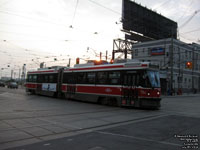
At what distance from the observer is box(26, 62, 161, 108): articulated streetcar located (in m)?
13.8

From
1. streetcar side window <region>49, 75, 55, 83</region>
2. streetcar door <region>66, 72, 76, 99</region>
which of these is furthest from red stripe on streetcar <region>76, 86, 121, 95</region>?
streetcar side window <region>49, 75, 55, 83</region>

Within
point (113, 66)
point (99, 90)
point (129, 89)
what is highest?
point (113, 66)

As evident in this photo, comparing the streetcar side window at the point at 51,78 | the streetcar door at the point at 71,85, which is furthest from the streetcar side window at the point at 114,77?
the streetcar side window at the point at 51,78

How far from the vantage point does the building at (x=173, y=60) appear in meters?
44.6

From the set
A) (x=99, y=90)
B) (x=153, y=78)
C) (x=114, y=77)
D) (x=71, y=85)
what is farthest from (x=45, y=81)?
(x=153, y=78)

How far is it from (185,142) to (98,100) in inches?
444

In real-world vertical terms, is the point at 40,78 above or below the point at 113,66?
below

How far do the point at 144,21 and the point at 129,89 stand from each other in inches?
1520

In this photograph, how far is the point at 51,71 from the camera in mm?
23125

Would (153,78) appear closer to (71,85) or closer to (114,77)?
(114,77)

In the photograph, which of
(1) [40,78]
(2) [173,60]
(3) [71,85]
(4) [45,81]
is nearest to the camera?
(3) [71,85]

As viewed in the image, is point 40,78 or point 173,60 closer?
point 40,78

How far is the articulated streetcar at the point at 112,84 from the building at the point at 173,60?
2646 cm

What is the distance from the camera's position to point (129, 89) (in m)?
14.3
